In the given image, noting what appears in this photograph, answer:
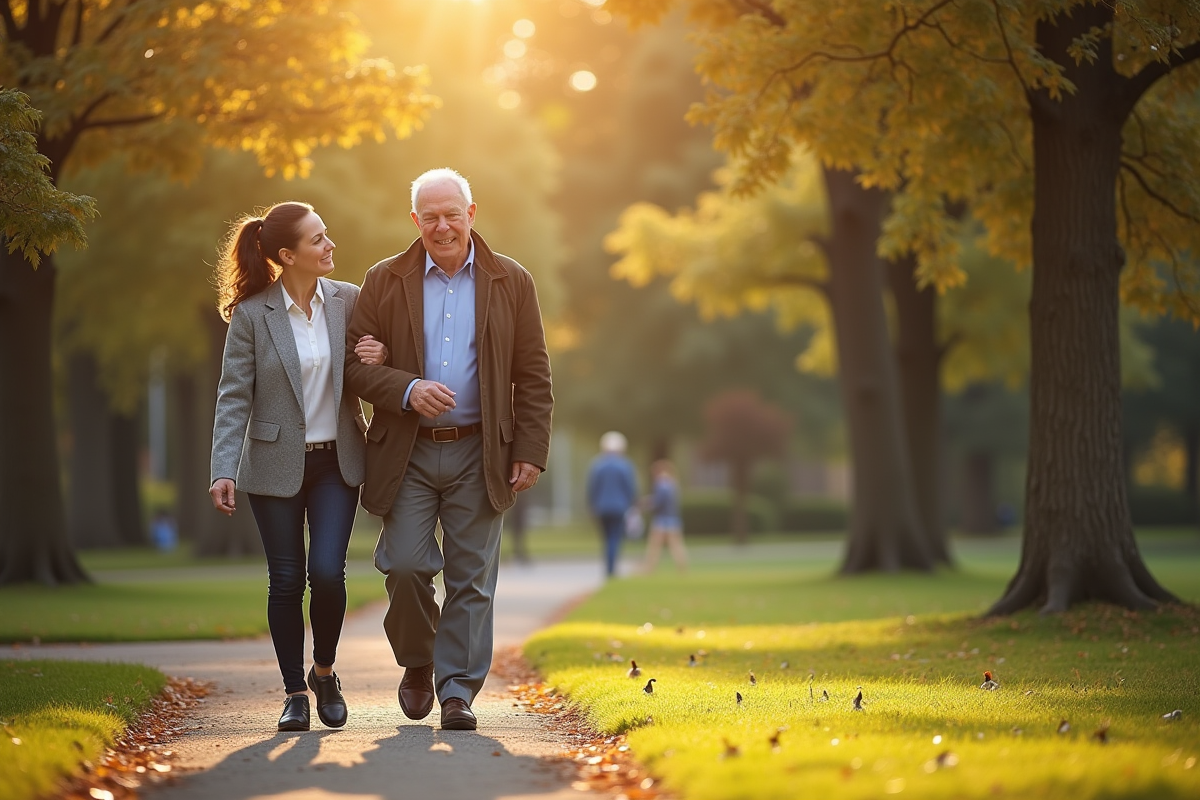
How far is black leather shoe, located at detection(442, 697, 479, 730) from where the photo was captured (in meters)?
6.18

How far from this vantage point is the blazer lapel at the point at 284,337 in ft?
20.5

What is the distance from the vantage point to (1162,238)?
38.3 ft

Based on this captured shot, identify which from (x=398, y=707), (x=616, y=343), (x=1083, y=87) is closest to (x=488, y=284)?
(x=398, y=707)

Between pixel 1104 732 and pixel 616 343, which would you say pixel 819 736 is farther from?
pixel 616 343

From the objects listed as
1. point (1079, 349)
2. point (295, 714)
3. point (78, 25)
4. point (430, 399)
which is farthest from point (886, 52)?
point (78, 25)

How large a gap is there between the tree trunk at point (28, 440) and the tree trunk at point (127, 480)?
18539 millimetres

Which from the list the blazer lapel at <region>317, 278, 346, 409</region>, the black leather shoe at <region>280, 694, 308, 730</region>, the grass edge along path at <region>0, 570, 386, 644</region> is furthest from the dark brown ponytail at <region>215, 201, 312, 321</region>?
the grass edge along path at <region>0, 570, 386, 644</region>

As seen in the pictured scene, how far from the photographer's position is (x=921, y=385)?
21188mm

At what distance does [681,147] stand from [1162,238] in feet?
92.7

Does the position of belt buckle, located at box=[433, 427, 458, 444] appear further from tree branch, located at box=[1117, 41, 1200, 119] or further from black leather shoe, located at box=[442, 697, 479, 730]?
tree branch, located at box=[1117, 41, 1200, 119]

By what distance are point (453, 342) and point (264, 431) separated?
2.90ft

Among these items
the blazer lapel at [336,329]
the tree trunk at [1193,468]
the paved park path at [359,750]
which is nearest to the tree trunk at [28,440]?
the paved park path at [359,750]

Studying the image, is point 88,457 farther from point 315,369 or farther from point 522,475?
point 522,475

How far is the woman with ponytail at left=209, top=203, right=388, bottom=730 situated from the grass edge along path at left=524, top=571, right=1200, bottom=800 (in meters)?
1.34
